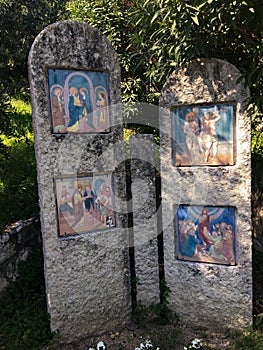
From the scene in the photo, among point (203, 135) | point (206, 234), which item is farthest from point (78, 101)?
point (206, 234)

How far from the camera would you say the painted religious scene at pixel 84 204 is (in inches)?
156

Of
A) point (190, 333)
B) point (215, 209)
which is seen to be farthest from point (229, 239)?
point (190, 333)

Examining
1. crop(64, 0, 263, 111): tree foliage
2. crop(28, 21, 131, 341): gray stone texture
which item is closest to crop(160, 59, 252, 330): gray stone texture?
crop(64, 0, 263, 111): tree foliage

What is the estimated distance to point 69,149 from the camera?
12.9 feet

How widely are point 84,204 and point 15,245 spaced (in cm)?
131

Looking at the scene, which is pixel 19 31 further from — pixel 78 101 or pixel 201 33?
pixel 201 33

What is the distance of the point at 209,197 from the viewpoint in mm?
4133

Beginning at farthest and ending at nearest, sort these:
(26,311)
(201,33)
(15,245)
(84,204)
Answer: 1. (15,245)
2. (26,311)
3. (84,204)
4. (201,33)

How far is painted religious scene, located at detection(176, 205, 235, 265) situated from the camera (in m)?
4.11

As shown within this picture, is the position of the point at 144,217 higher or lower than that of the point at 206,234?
higher

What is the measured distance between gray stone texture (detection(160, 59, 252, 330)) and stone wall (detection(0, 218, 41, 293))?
2000mm

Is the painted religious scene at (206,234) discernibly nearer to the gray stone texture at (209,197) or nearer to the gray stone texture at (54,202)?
the gray stone texture at (209,197)

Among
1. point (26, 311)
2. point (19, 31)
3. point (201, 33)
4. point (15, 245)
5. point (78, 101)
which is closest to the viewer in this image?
point (201, 33)

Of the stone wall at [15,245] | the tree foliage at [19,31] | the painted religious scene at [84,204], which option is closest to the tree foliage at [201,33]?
the painted religious scene at [84,204]
